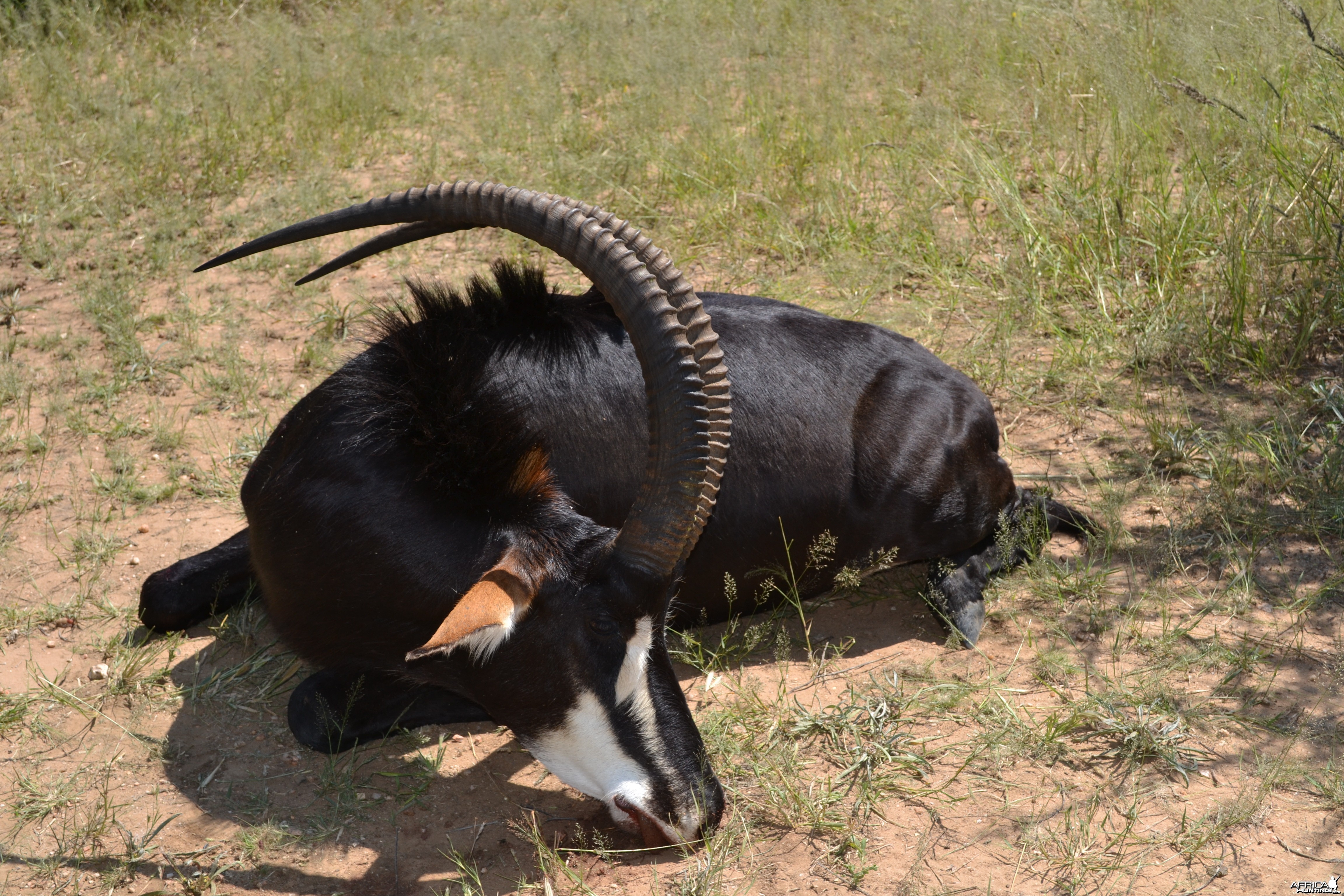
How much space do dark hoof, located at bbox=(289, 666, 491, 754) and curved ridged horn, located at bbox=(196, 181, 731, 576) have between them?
1.33 metres

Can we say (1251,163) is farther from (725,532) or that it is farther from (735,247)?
(725,532)

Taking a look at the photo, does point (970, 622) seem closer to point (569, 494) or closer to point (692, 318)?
point (569, 494)

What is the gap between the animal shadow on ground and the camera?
374 cm

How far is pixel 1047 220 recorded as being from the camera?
23.7ft

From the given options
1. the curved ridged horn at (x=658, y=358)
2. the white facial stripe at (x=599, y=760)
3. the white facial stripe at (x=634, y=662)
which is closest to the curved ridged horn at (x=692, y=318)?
the curved ridged horn at (x=658, y=358)

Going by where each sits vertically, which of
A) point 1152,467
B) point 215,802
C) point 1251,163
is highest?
point 1251,163

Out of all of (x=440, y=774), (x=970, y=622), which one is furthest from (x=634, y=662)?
(x=970, y=622)

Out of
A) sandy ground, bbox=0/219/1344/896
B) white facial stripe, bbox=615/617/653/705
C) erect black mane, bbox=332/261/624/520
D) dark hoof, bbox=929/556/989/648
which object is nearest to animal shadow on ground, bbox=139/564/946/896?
sandy ground, bbox=0/219/1344/896

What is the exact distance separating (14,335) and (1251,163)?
729 centimetres

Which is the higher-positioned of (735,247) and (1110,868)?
(735,247)

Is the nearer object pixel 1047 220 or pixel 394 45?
pixel 1047 220

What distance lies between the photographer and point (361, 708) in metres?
4.30

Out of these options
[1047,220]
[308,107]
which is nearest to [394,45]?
[308,107]

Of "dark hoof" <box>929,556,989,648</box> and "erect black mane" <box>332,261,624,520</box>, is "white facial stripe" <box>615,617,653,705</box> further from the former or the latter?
"dark hoof" <box>929,556,989,648</box>
